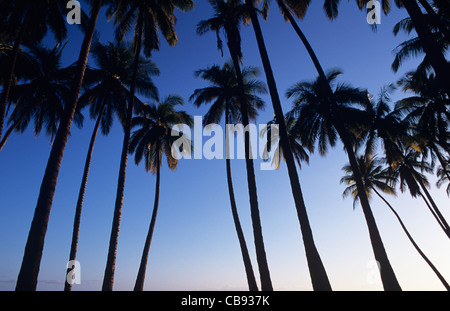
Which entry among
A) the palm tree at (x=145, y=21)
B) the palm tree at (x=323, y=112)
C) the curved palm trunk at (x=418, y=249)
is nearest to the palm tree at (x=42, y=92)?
the palm tree at (x=145, y=21)

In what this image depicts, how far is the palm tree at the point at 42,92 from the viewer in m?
15.7

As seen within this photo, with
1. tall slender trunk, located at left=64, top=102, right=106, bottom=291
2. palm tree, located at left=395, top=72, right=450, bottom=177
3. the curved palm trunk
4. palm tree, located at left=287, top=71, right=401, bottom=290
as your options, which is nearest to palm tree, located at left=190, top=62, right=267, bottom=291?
palm tree, located at left=287, top=71, right=401, bottom=290

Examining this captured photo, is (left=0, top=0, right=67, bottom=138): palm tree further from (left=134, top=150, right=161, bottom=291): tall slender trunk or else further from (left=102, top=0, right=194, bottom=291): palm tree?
(left=134, top=150, right=161, bottom=291): tall slender trunk

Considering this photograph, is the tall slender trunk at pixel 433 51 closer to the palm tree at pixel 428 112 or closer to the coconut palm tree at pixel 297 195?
the coconut palm tree at pixel 297 195

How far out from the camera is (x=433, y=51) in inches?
299

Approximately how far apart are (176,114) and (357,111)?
13.8 meters

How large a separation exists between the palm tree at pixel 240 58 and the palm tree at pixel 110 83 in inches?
207

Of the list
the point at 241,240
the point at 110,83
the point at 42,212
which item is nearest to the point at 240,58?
the point at 110,83

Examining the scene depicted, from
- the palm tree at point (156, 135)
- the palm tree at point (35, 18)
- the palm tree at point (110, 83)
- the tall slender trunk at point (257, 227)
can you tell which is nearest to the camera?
the tall slender trunk at point (257, 227)

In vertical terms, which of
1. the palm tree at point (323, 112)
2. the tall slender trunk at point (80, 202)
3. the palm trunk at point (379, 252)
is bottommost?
the palm trunk at point (379, 252)

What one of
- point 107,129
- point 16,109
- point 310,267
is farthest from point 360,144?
point 16,109

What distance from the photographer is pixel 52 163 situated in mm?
6711

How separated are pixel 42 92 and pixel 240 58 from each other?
13580 mm

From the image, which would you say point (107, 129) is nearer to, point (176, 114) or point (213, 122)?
point (176, 114)
